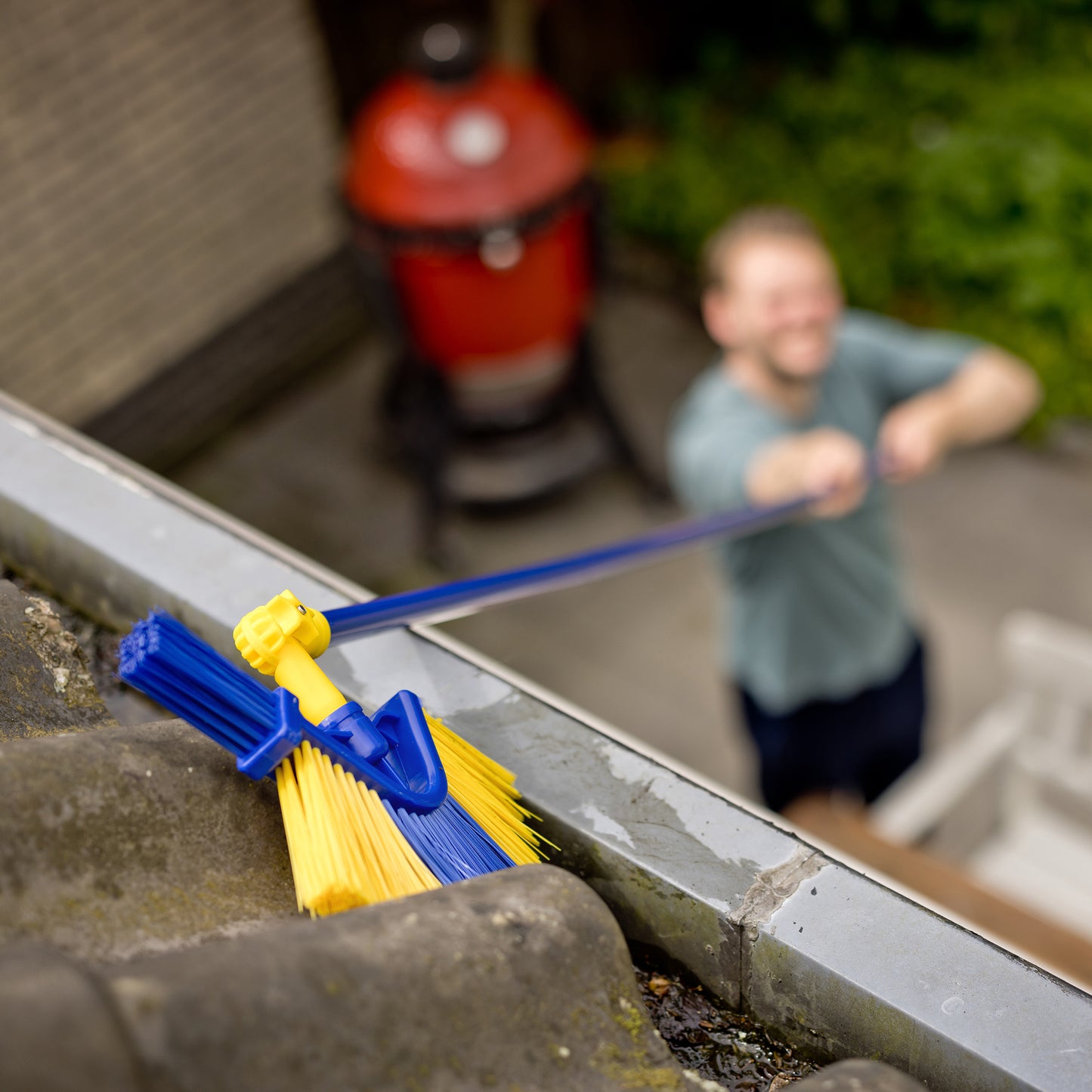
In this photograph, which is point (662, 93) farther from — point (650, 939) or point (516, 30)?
point (650, 939)

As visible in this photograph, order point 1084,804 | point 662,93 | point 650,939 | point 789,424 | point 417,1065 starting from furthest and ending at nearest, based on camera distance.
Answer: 1. point 662,93
2. point 1084,804
3. point 789,424
4. point 650,939
5. point 417,1065

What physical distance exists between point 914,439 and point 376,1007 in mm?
2314

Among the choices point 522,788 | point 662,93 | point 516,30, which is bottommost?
point 662,93

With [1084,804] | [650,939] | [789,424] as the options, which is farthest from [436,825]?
[1084,804]

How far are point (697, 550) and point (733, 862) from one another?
3.90 metres

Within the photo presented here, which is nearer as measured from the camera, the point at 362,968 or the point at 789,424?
the point at 362,968

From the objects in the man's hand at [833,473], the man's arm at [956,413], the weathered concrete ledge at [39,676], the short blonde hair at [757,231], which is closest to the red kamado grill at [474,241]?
the short blonde hair at [757,231]

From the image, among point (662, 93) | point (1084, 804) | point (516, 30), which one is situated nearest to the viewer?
point (1084, 804)

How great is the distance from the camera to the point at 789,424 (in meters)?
2.85

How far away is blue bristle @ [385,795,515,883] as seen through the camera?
953 millimetres

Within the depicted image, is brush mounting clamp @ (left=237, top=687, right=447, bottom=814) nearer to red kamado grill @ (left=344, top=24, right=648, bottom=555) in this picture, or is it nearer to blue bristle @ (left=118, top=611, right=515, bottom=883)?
blue bristle @ (left=118, top=611, right=515, bottom=883)

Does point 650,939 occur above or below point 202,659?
below

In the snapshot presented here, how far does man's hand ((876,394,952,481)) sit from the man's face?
0.77 ft

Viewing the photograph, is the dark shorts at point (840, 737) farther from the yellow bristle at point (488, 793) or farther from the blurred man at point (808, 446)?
the yellow bristle at point (488, 793)
